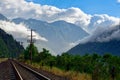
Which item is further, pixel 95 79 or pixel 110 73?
pixel 110 73

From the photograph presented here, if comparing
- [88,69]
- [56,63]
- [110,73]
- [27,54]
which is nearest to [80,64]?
[88,69]

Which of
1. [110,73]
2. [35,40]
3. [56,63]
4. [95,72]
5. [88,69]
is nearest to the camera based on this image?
[95,72]

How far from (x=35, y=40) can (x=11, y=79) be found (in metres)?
70.1

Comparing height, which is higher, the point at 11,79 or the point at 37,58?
the point at 37,58

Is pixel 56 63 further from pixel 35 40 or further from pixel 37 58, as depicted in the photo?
pixel 37 58

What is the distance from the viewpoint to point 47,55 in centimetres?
11250

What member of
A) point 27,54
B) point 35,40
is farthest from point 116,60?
point 27,54

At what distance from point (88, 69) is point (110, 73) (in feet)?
109

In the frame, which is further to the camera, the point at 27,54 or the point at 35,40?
the point at 27,54

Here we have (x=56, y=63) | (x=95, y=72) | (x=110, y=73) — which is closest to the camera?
(x=95, y=72)

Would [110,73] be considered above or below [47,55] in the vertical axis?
below

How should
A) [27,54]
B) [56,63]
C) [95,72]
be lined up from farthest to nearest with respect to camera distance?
1. [27,54]
2. [56,63]
3. [95,72]

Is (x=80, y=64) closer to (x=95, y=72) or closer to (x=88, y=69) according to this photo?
(x=88, y=69)

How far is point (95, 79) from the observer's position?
2495 cm
